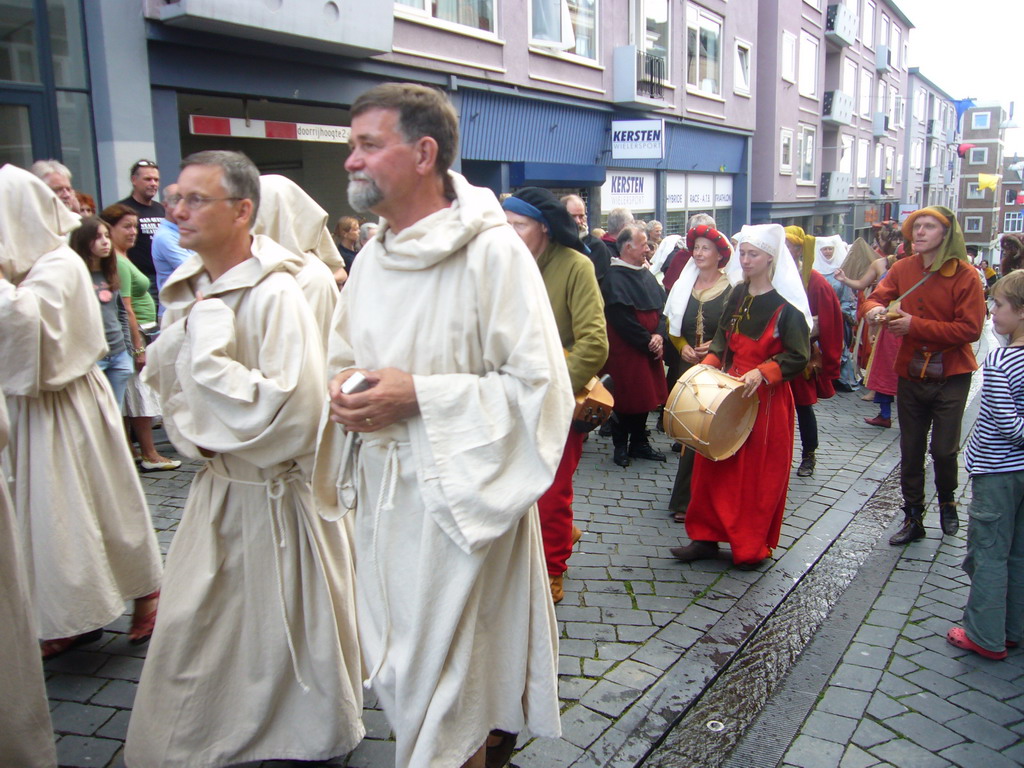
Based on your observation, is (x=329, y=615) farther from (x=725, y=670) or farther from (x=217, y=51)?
(x=217, y=51)

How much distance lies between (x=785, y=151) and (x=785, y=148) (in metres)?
0.11

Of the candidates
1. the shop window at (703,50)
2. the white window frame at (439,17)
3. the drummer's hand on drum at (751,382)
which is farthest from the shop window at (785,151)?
the drummer's hand on drum at (751,382)

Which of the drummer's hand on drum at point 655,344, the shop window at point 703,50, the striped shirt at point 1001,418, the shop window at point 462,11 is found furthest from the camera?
the shop window at point 703,50

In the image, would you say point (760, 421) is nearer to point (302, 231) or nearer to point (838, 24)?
point (302, 231)

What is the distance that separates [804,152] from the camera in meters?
32.2

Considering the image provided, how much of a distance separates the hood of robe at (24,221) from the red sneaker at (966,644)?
427 centimetres

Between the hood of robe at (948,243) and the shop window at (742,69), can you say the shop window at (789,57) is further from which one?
the hood of robe at (948,243)

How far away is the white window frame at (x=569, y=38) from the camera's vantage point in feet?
50.0

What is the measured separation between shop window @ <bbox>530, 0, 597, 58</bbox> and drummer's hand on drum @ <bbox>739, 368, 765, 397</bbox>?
12.1 metres

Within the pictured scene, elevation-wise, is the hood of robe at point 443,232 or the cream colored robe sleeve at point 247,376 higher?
the hood of robe at point 443,232

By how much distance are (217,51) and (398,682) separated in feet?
29.9

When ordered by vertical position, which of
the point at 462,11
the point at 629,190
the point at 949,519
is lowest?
the point at 949,519

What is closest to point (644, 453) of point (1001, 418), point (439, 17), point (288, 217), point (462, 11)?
point (1001, 418)

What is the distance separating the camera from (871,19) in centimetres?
3984
